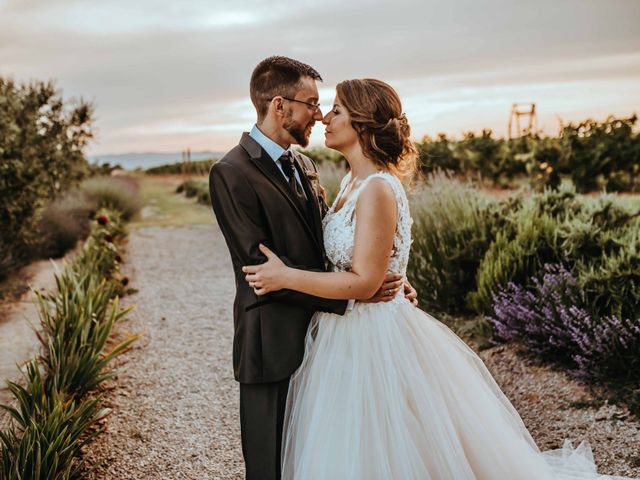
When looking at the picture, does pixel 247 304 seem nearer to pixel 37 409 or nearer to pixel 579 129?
pixel 37 409

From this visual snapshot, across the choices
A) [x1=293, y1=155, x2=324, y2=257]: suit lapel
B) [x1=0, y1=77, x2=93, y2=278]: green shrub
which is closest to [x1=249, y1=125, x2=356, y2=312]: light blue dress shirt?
[x1=293, y1=155, x2=324, y2=257]: suit lapel

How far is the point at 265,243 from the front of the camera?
2438 mm

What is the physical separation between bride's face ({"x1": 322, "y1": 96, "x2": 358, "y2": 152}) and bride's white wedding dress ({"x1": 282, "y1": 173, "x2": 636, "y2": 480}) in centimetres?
22

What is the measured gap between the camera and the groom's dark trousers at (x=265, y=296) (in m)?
2.41

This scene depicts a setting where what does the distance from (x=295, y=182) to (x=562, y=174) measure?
13304 millimetres

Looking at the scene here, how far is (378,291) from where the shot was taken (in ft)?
8.71

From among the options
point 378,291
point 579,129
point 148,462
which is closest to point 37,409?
point 148,462

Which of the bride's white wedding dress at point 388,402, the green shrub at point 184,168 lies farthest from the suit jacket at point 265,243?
the green shrub at point 184,168

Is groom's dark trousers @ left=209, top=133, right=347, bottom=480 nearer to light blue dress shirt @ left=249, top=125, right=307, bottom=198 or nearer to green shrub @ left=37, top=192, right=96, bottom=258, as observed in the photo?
light blue dress shirt @ left=249, top=125, right=307, bottom=198

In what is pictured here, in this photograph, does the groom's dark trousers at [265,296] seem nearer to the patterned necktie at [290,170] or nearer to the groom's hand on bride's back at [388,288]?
the patterned necktie at [290,170]

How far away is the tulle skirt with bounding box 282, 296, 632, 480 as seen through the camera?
2.47 meters

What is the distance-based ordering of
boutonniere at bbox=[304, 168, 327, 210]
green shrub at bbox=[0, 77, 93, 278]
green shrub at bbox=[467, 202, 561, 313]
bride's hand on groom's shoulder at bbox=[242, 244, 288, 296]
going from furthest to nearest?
1. green shrub at bbox=[0, 77, 93, 278]
2. green shrub at bbox=[467, 202, 561, 313]
3. boutonniere at bbox=[304, 168, 327, 210]
4. bride's hand on groom's shoulder at bbox=[242, 244, 288, 296]

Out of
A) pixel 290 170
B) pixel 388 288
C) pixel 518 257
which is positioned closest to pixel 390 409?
pixel 388 288

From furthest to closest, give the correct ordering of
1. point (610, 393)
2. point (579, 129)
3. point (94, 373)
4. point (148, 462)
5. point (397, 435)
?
point (579, 129) → point (94, 373) → point (610, 393) → point (148, 462) → point (397, 435)
